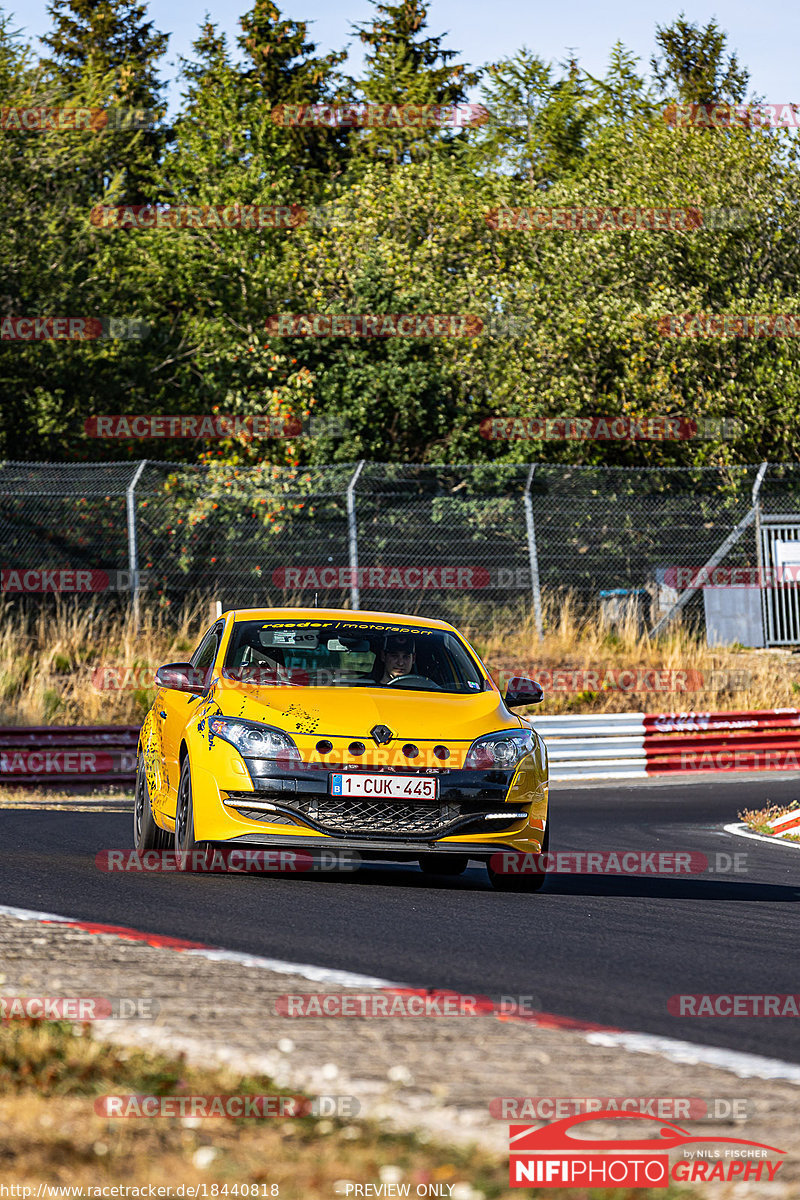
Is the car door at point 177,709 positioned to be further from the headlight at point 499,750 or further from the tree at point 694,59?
the tree at point 694,59

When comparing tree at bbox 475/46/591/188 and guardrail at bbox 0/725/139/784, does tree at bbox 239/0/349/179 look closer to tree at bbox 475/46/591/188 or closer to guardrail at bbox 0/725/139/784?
tree at bbox 475/46/591/188

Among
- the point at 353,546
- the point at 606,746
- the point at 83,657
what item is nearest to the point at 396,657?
the point at 606,746

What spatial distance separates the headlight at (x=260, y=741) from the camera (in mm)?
8734

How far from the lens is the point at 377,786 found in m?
8.66

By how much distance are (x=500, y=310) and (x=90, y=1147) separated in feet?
91.2

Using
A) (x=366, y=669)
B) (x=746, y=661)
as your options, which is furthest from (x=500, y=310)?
(x=366, y=669)

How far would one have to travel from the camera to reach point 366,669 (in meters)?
9.94

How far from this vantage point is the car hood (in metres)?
8.81

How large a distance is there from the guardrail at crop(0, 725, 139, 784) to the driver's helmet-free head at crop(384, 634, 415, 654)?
26.3 ft

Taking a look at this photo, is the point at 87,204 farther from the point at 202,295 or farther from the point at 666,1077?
the point at 666,1077

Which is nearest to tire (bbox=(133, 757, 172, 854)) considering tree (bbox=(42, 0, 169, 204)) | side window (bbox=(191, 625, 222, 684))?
side window (bbox=(191, 625, 222, 684))

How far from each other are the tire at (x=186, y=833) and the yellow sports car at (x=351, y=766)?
19 millimetres

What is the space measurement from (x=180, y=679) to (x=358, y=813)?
1570 millimetres

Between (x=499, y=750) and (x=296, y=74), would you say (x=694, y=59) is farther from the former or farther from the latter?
(x=499, y=750)
